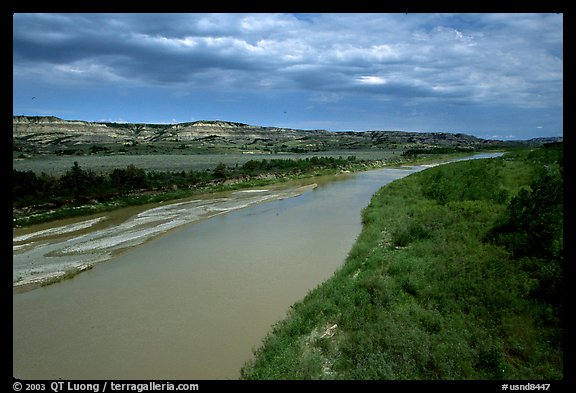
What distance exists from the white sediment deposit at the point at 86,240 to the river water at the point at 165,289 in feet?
0.19

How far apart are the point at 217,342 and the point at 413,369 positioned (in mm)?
4400

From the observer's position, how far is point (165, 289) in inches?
442

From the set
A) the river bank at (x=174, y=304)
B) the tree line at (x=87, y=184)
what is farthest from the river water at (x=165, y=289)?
the tree line at (x=87, y=184)

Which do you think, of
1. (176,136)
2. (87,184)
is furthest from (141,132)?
(87,184)

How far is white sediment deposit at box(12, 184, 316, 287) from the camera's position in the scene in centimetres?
1298

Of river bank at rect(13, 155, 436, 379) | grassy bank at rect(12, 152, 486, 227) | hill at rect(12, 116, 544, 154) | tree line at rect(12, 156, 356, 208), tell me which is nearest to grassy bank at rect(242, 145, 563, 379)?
river bank at rect(13, 155, 436, 379)

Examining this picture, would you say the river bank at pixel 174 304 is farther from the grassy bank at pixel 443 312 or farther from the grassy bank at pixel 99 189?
the grassy bank at pixel 99 189

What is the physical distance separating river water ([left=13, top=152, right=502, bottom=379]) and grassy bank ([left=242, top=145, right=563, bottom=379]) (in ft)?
4.40

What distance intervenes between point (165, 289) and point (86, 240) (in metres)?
7.94

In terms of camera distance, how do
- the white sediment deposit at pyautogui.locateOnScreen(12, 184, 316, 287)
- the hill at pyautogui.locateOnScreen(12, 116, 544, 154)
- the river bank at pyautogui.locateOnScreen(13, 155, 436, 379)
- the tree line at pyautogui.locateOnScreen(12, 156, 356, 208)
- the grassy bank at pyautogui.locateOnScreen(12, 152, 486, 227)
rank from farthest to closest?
1. the hill at pyautogui.locateOnScreen(12, 116, 544, 154)
2. the tree line at pyautogui.locateOnScreen(12, 156, 356, 208)
3. the grassy bank at pyautogui.locateOnScreen(12, 152, 486, 227)
4. the white sediment deposit at pyautogui.locateOnScreen(12, 184, 316, 287)
5. the river bank at pyautogui.locateOnScreen(13, 155, 436, 379)

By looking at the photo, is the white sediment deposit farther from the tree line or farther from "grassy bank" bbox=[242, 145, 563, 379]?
"grassy bank" bbox=[242, 145, 563, 379]

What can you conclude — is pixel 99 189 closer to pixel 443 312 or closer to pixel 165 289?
pixel 165 289

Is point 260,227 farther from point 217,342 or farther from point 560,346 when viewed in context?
point 560,346
